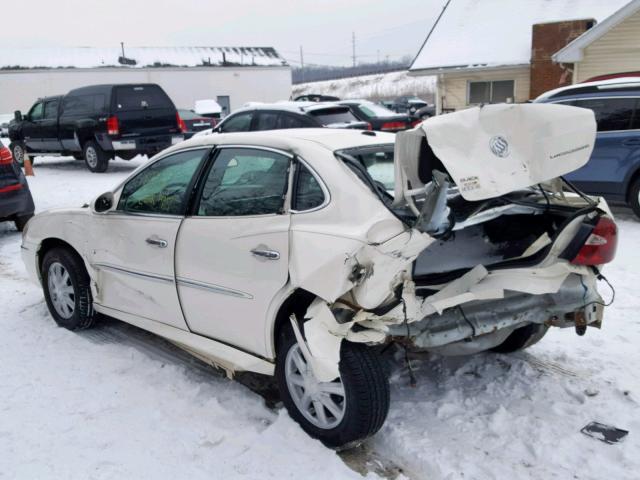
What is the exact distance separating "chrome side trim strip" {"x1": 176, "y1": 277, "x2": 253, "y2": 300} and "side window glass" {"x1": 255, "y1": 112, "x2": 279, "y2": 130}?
791 cm

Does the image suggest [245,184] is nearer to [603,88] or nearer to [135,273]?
[135,273]

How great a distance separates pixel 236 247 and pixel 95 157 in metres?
12.0

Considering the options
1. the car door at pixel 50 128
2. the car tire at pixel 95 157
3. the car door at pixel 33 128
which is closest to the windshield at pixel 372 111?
the car tire at pixel 95 157

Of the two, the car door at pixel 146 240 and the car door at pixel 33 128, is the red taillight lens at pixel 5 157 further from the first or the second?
the car door at pixel 33 128

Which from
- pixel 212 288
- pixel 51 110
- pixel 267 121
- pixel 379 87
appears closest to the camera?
pixel 212 288

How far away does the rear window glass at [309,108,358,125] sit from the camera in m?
11.4

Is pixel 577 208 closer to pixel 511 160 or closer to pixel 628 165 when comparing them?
pixel 511 160

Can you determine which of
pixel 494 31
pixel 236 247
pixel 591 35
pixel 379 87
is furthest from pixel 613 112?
pixel 379 87

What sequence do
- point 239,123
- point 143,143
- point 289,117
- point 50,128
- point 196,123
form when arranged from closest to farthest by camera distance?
point 289,117, point 239,123, point 143,143, point 50,128, point 196,123

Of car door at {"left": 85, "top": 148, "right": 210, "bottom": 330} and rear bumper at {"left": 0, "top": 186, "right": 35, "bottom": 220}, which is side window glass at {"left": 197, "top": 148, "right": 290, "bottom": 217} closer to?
car door at {"left": 85, "top": 148, "right": 210, "bottom": 330}

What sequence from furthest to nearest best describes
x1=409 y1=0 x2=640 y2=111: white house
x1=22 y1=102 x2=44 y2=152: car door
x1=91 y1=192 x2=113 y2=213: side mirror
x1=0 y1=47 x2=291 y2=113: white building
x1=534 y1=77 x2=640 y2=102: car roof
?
x1=0 y1=47 x2=291 y2=113: white building < x1=409 y1=0 x2=640 y2=111: white house < x1=22 y1=102 x2=44 y2=152: car door < x1=534 y1=77 x2=640 y2=102: car roof < x1=91 y1=192 x2=113 y2=213: side mirror

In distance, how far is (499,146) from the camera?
2.89 m

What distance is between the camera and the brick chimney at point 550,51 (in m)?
18.5

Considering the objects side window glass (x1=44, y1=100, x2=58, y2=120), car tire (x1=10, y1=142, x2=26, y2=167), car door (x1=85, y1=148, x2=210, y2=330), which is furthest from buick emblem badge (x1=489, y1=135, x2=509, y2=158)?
car tire (x1=10, y1=142, x2=26, y2=167)
